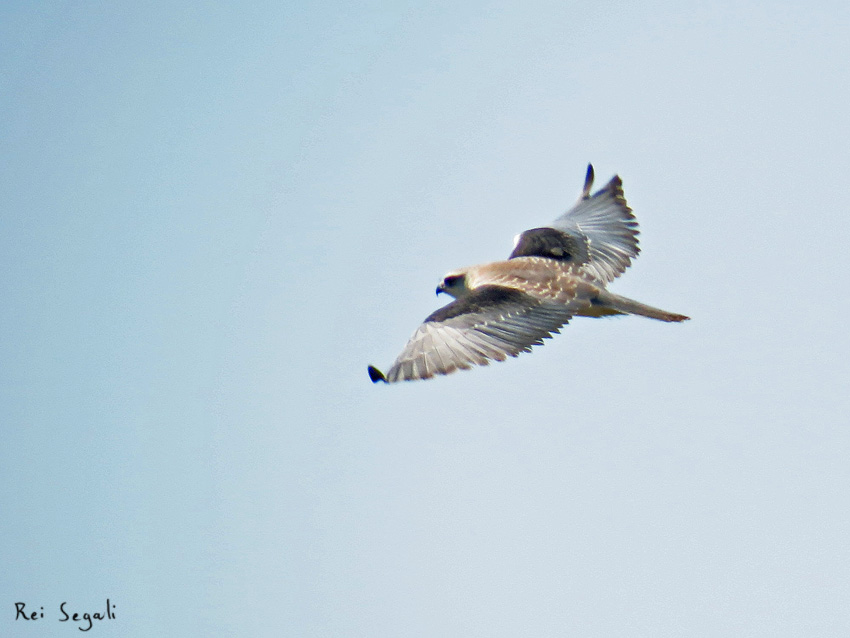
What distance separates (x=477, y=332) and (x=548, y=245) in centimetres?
281

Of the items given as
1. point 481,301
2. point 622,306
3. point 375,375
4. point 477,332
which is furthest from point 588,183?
point 375,375

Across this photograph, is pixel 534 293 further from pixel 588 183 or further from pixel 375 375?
pixel 588 183

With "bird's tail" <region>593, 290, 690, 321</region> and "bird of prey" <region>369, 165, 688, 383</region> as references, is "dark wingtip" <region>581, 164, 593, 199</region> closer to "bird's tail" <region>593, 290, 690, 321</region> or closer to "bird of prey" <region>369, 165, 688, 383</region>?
"bird of prey" <region>369, 165, 688, 383</region>

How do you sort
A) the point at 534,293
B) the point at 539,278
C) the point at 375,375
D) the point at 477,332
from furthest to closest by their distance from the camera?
the point at 539,278, the point at 534,293, the point at 477,332, the point at 375,375

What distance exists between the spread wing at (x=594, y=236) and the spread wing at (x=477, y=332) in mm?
1614

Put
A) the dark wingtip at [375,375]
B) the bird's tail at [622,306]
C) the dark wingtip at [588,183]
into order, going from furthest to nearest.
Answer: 1. the dark wingtip at [588,183]
2. the bird's tail at [622,306]
3. the dark wingtip at [375,375]

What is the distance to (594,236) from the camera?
12.5 m

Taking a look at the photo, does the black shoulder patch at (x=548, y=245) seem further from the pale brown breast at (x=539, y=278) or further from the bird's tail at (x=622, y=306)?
the bird's tail at (x=622, y=306)

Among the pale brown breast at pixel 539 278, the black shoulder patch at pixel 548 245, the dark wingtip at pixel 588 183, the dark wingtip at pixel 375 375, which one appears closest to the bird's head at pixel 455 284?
the pale brown breast at pixel 539 278

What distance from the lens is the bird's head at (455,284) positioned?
11763 millimetres

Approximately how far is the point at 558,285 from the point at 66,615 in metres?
7.42

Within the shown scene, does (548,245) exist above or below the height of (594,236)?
below

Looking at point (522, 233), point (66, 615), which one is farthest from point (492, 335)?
point (66, 615)

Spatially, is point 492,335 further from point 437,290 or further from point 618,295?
point 437,290
